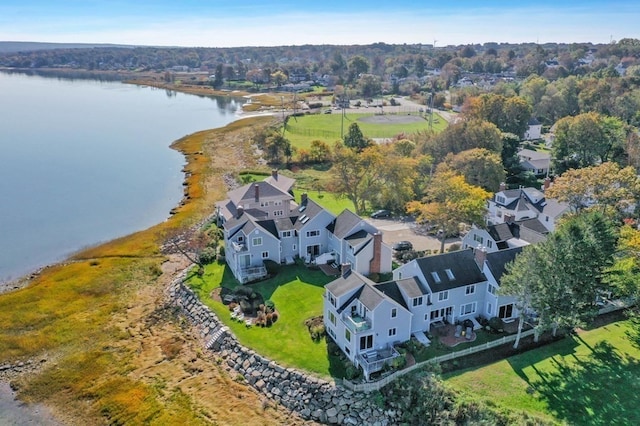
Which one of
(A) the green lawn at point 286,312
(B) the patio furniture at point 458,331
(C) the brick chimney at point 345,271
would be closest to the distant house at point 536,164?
(A) the green lawn at point 286,312

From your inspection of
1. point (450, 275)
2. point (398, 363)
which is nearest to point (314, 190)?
point (450, 275)

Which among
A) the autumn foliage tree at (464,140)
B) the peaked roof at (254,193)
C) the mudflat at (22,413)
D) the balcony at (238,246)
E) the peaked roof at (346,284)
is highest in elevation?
the autumn foliage tree at (464,140)

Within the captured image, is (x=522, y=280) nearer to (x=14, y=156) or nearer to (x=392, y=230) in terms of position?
(x=392, y=230)

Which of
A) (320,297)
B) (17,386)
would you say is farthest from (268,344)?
(17,386)

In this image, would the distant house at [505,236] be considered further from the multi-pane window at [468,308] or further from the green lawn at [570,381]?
the green lawn at [570,381]

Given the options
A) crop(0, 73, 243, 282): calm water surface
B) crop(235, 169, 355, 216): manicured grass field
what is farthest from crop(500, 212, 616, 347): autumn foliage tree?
crop(0, 73, 243, 282): calm water surface

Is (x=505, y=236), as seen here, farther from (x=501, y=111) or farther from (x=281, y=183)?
(x=501, y=111)
